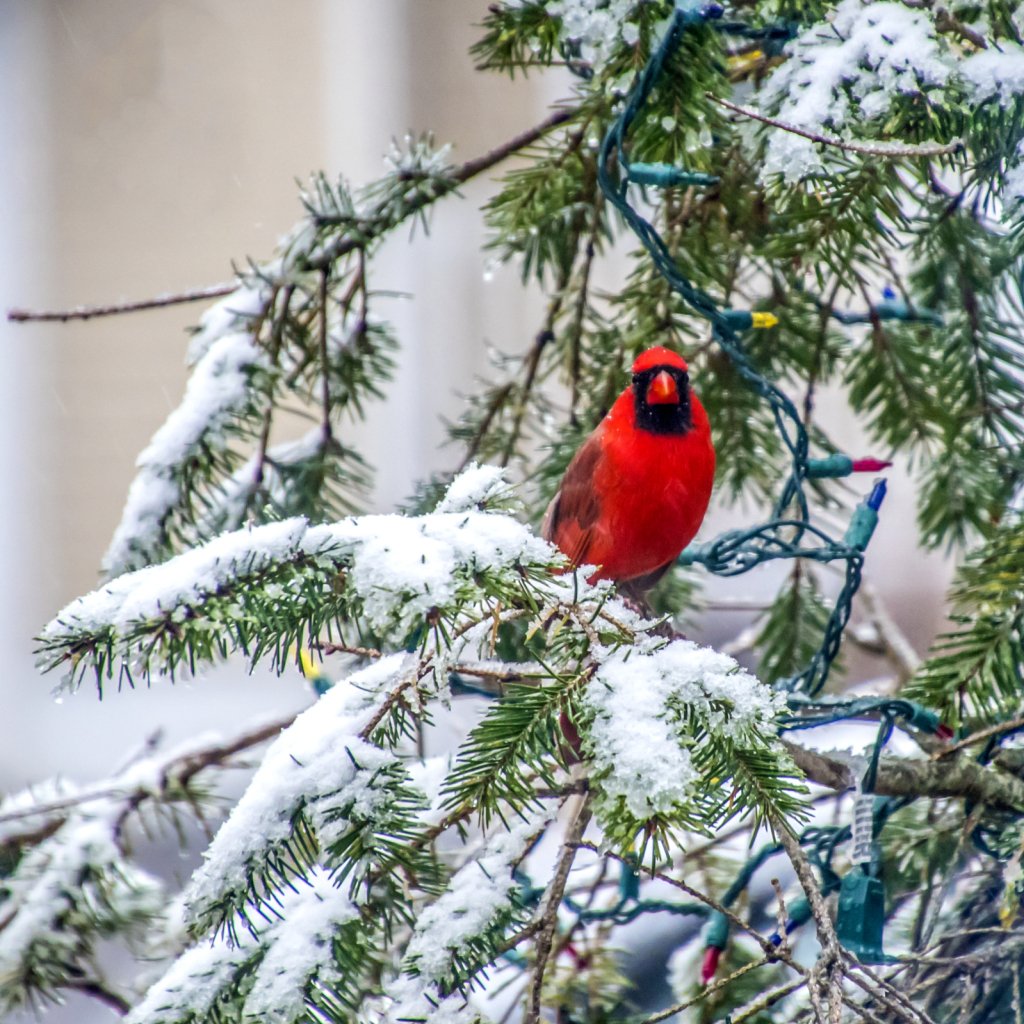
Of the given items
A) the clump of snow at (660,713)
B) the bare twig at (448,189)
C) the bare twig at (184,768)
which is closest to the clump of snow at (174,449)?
the bare twig at (448,189)

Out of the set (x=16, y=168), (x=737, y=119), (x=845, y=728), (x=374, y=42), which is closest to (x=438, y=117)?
(x=374, y=42)

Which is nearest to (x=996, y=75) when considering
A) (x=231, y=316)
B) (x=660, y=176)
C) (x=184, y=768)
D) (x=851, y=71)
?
(x=851, y=71)

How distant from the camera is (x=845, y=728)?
1.63 metres

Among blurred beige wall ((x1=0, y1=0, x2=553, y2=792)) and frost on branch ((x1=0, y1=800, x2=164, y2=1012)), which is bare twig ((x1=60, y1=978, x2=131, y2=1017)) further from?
blurred beige wall ((x1=0, y1=0, x2=553, y2=792))

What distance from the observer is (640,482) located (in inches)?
39.5

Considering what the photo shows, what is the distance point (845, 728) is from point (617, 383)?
2.81 feet

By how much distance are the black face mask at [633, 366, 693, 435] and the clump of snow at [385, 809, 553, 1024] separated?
481 mm

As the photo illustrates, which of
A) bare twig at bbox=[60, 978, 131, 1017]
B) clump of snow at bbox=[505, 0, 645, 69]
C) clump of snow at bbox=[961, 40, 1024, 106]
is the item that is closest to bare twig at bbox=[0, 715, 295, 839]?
bare twig at bbox=[60, 978, 131, 1017]

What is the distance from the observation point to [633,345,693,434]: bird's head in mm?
905

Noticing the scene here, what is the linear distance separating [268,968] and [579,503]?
602mm

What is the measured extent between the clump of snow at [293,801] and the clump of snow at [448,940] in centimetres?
11

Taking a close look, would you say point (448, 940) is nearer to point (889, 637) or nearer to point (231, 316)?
point (231, 316)

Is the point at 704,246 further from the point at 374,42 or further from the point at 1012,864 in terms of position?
the point at 374,42

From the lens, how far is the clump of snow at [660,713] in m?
0.42
